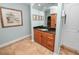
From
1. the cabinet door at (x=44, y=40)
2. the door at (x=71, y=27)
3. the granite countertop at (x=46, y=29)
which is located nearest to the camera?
the door at (x=71, y=27)

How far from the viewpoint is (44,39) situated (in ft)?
4.41

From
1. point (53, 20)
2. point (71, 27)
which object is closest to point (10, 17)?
point (53, 20)

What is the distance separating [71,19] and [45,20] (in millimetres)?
386

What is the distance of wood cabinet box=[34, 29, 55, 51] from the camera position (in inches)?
50.3

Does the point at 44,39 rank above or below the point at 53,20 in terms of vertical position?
below

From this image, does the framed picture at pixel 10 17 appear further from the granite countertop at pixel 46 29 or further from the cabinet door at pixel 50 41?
the cabinet door at pixel 50 41

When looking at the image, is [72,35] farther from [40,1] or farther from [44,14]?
[40,1]

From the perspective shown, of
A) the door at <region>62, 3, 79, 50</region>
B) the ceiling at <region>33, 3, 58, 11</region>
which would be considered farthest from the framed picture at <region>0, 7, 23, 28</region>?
the door at <region>62, 3, 79, 50</region>

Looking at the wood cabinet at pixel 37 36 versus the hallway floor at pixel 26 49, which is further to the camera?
the wood cabinet at pixel 37 36

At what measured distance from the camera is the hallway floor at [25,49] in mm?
1174

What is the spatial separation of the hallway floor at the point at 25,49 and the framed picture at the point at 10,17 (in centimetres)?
31

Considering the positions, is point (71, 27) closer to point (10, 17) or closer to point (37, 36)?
point (37, 36)

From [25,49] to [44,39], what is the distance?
363 mm

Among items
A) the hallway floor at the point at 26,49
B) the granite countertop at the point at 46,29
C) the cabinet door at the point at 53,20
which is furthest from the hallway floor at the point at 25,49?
the cabinet door at the point at 53,20
